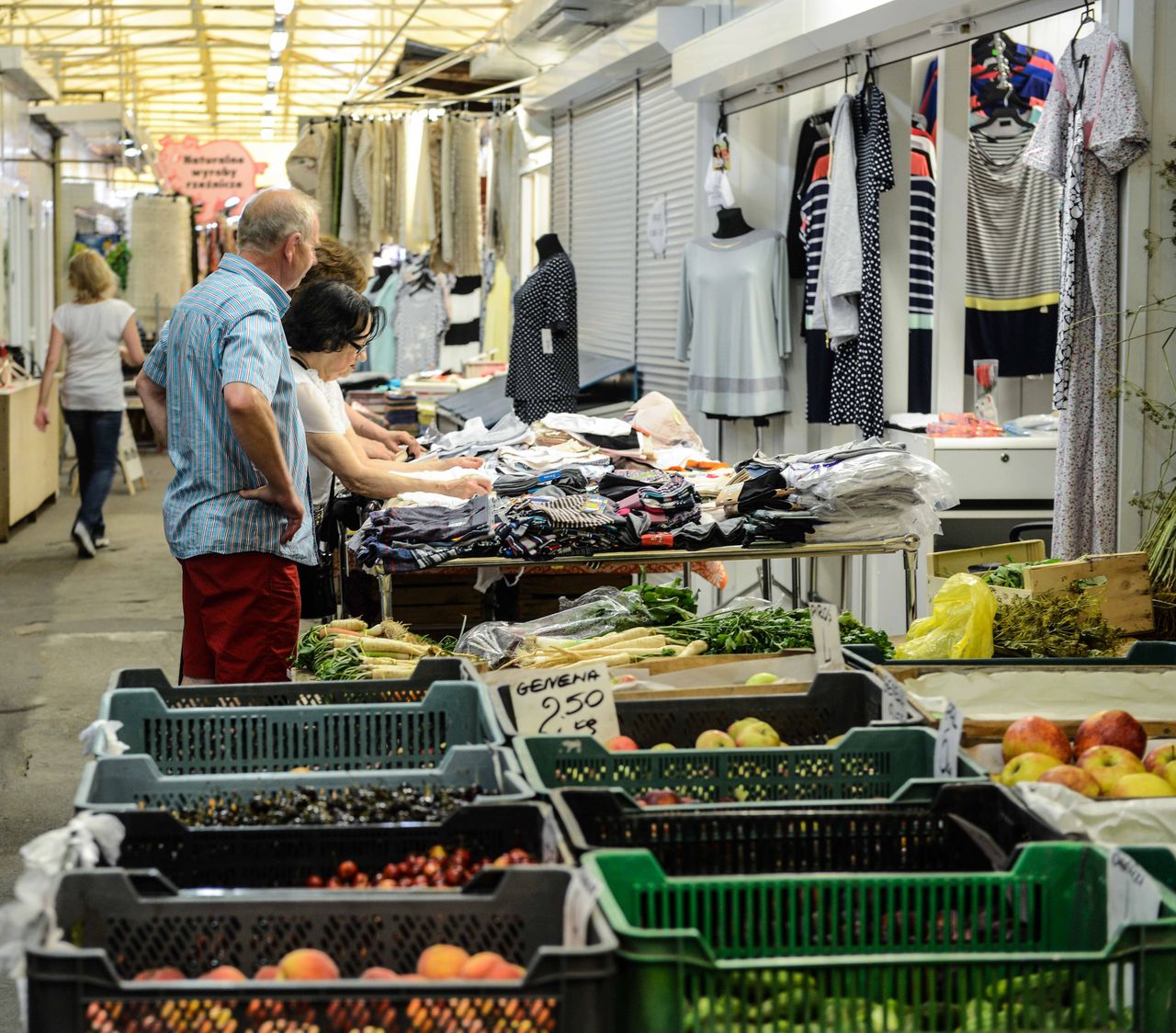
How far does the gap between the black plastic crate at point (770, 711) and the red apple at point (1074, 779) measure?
0.37 metres

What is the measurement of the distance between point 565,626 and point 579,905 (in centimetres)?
247

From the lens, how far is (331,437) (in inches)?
184

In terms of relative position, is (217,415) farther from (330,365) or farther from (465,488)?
(465,488)

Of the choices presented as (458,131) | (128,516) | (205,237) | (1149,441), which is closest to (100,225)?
(205,237)

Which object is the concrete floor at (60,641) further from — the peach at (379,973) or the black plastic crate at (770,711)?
the peach at (379,973)

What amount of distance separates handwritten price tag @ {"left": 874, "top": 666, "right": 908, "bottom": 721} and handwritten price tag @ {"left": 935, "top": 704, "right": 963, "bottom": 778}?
235 mm

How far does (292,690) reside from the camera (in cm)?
268

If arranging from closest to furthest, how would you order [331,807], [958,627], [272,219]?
[331,807] < [958,627] < [272,219]

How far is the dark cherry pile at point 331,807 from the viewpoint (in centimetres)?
205

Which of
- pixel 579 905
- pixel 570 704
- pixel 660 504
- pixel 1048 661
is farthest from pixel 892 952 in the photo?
pixel 660 504

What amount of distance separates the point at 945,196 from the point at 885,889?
5.48 m

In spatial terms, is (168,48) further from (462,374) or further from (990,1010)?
(990,1010)

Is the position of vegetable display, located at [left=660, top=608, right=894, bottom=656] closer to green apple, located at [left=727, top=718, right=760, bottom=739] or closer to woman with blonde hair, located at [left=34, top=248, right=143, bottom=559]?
green apple, located at [left=727, top=718, right=760, bottom=739]

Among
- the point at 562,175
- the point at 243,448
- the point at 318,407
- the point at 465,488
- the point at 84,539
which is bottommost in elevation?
the point at 84,539
